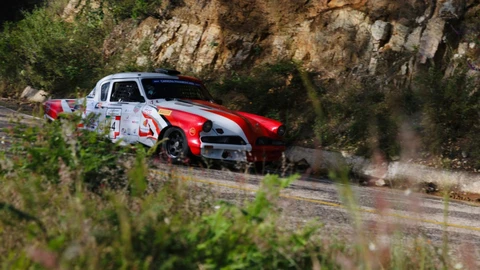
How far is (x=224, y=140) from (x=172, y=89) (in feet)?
6.51

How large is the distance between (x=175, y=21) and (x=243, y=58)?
11.9 ft

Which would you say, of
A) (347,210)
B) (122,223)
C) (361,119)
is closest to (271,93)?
(361,119)

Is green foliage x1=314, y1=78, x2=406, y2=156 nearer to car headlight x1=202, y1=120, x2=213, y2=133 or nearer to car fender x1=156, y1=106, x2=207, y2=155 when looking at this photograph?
car headlight x1=202, y1=120, x2=213, y2=133

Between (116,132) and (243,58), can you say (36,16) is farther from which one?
(116,132)

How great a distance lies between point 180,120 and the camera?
12.1 meters

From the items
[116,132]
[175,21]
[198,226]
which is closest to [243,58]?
[175,21]

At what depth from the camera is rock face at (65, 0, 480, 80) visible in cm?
1603

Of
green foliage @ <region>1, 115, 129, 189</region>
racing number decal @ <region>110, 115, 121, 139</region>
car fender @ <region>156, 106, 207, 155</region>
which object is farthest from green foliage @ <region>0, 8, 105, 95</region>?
green foliage @ <region>1, 115, 129, 189</region>

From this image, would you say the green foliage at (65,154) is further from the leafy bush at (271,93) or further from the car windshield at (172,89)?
the leafy bush at (271,93)

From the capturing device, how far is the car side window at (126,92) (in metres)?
13.1

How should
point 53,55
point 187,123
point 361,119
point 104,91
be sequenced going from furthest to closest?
point 53,55
point 361,119
point 104,91
point 187,123

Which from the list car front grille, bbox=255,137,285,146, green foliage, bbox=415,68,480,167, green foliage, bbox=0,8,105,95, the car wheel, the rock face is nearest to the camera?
the car wheel

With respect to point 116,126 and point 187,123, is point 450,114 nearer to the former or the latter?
point 187,123

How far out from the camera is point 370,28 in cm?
1750
